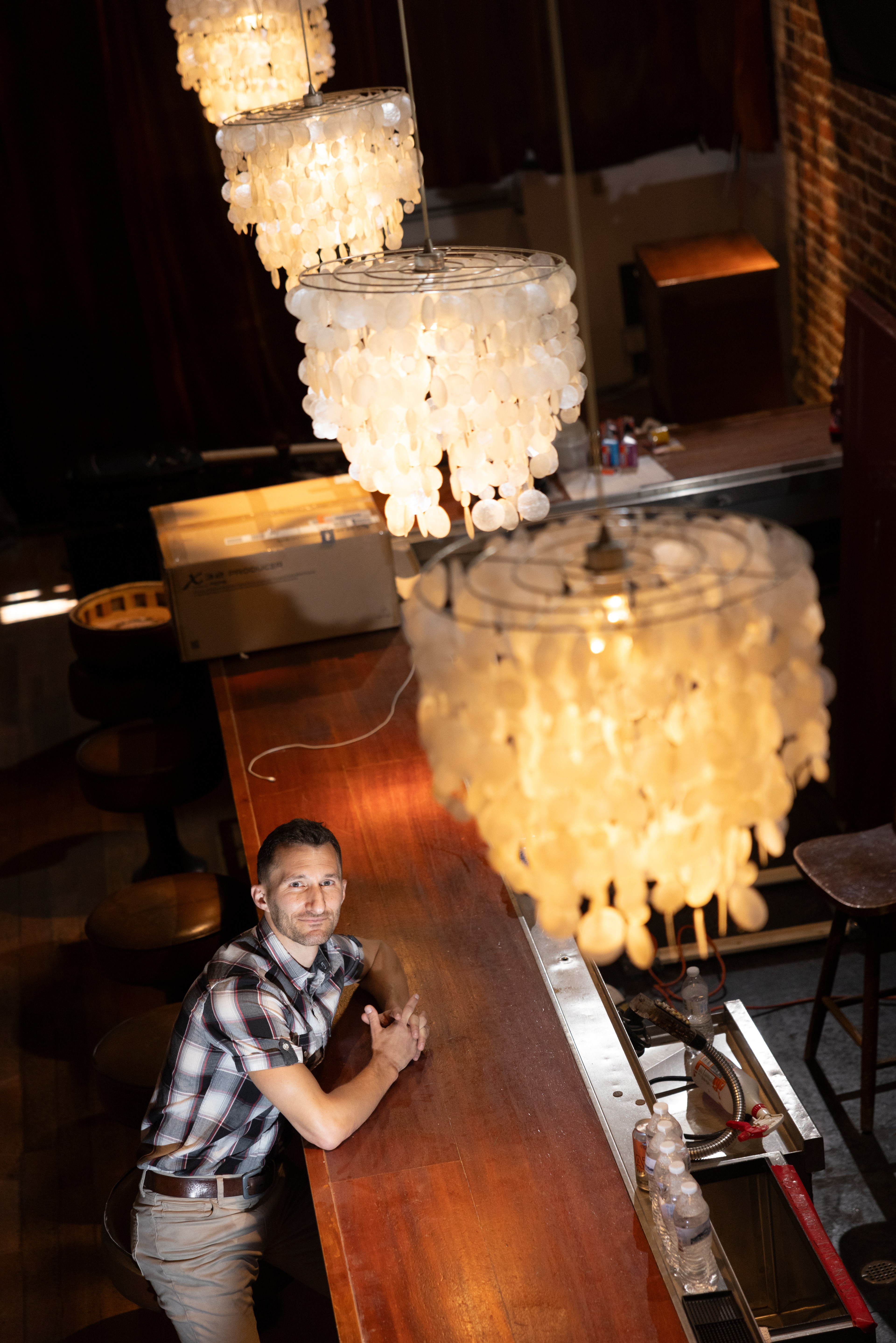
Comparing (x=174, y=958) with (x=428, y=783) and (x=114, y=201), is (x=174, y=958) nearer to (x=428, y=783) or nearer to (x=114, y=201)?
(x=428, y=783)

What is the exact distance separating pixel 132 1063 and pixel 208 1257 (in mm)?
523

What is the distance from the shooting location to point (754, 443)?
4.81m

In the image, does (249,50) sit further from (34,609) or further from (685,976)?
(34,609)

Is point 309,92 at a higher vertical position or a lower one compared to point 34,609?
higher

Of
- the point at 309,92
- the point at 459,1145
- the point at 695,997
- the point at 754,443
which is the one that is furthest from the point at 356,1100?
the point at 754,443

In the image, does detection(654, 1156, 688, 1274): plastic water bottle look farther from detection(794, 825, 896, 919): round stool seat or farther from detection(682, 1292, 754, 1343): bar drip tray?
detection(794, 825, 896, 919): round stool seat

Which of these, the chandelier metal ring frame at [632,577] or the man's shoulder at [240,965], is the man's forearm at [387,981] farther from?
the chandelier metal ring frame at [632,577]

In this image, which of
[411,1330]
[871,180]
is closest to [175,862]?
[411,1330]

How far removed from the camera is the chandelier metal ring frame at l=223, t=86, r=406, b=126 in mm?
2650

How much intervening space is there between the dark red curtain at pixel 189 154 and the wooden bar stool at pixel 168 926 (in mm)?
3209

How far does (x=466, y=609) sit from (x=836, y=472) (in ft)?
11.4

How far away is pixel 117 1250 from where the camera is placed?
250cm

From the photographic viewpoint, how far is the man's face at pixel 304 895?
2408 millimetres

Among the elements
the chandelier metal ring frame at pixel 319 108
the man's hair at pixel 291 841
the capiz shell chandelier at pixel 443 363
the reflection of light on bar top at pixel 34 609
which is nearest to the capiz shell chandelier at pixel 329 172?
the chandelier metal ring frame at pixel 319 108
